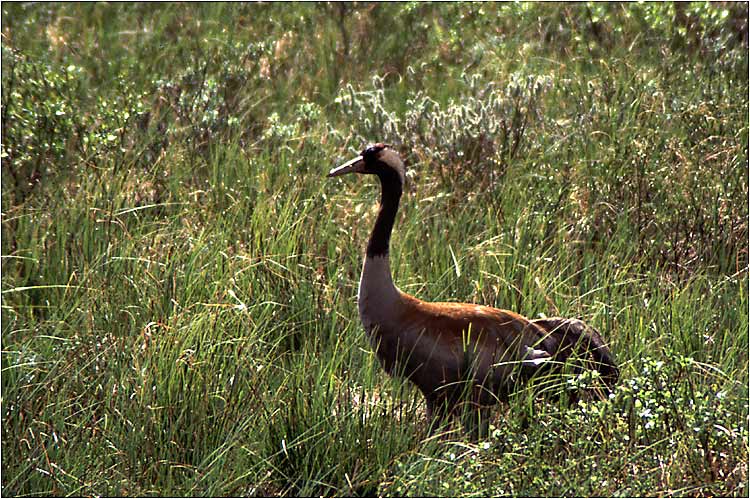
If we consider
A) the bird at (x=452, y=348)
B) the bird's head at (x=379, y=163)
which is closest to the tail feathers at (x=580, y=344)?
the bird at (x=452, y=348)

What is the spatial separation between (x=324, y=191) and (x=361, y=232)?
539mm

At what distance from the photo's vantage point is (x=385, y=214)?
4.64m

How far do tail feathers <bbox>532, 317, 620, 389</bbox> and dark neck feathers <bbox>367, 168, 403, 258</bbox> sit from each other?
2.44 ft

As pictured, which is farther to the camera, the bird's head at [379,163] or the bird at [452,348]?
the bird's head at [379,163]

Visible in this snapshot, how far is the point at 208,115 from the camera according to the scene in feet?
23.1

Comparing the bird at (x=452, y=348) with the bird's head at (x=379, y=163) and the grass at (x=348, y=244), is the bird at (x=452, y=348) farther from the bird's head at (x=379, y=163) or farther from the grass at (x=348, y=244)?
the bird's head at (x=379, y=163)

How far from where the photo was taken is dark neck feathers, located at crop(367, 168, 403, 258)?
4543mm

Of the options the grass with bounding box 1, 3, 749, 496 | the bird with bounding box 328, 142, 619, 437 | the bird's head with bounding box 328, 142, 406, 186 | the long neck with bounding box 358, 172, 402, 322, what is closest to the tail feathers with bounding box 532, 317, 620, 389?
the bird with bounding box 328, 142, 619, 437

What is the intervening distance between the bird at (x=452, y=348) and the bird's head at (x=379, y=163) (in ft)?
0.82

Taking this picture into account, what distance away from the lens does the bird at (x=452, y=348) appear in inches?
173

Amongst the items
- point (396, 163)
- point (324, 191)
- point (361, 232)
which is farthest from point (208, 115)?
point (396, 163)

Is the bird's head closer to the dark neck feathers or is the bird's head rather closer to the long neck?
the dark neck feathers

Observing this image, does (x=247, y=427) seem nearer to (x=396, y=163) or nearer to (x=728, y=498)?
(x=396, y=163)

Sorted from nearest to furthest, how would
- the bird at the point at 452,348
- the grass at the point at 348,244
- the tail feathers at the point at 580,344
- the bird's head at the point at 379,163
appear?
the grass at the point at 348,244
the bird at the point at 452,348
the tail feathers at the point at 580,344
the bird's head at the point at 379,163
